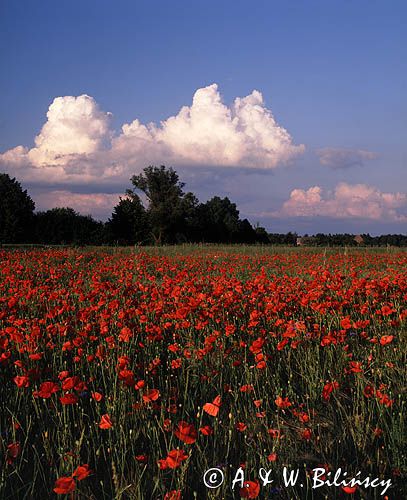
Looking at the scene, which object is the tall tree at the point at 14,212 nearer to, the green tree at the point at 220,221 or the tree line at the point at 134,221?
the tree line at the point at 134,221

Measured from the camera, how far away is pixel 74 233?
51906mm

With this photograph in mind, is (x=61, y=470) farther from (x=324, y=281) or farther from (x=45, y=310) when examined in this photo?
(x=324, y=281)

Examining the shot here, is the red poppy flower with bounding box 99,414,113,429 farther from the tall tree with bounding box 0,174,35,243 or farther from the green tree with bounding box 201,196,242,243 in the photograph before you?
the green tree with bounding box 201,196,242,243

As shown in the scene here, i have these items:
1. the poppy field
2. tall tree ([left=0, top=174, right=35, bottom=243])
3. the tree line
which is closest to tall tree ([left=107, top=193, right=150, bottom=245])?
the tree line

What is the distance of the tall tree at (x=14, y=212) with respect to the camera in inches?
1997

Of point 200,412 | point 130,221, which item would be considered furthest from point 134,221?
point 200,412

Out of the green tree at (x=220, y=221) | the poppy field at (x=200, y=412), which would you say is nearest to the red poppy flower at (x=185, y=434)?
the poppy field at (x=200, y=412)

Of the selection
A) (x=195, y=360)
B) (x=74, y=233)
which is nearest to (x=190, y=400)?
(x=195, y=360)

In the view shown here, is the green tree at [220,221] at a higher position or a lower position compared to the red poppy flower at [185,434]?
higher

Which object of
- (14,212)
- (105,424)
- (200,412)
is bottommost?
(200,412)

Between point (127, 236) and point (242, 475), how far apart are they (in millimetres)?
58553

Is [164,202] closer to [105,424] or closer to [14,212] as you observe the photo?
[14,212]

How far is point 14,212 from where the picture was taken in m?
51.7

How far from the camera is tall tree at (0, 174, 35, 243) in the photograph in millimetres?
50719
